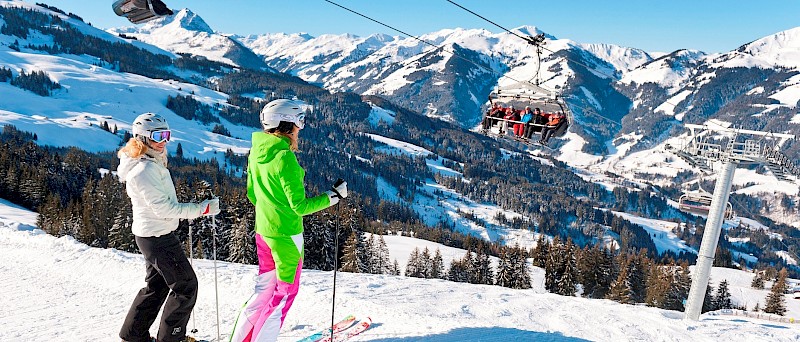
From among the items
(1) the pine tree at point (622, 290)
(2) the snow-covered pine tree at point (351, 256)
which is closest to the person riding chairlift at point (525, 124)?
(2) the snow-covered pine tree at point (351, 256)

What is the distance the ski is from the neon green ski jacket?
7.06ft

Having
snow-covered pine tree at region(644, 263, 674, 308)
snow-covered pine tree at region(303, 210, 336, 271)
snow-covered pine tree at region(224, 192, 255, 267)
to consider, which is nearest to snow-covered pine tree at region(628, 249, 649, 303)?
snow-covered pine tree at region(644, 263, 674, 308)

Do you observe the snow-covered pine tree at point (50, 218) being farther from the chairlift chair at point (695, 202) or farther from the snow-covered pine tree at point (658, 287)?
the snow-covered pine tree at point (658, 287)

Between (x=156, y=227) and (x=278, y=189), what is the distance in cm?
147

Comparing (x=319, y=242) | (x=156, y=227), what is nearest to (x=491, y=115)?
(x=156, y=227)

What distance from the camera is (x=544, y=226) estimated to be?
18925 cm

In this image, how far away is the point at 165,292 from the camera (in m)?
5.25

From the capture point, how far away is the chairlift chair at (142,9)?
5.75m

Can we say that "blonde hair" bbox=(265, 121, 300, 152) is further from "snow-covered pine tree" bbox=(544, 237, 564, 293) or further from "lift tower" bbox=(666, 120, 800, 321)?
"snow-covered pine tree" bbox=(544, 237, 564, 293)

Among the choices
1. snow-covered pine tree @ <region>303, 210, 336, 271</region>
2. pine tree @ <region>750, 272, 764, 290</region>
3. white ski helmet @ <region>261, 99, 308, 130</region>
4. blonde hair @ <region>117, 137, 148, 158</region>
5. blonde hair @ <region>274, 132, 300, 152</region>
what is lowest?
pine tree @ <region>750, 272, 764, 290</region>

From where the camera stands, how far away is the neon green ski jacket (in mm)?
4422

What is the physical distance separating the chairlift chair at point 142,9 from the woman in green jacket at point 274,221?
225cm

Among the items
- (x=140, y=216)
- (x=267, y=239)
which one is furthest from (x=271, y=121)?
(x=140, y=216)

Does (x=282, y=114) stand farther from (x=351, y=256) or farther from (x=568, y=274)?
(x=568, y=274)
